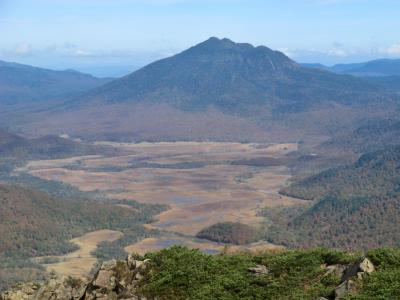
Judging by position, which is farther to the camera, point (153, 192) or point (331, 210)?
point (153, 192)

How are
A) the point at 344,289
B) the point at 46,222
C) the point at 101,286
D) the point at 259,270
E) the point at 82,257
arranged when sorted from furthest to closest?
the point at 46,222 < the point at 82,257 < the point at 101,286 < the point at 259,270 < the point at 344,289

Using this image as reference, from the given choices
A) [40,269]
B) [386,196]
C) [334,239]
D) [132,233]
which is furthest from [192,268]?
[386,196]

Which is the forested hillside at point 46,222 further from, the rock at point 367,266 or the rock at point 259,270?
the rock at point 367,266

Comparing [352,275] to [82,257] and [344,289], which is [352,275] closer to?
[344,289]

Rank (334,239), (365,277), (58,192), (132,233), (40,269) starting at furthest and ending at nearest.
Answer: (58,192) → (132,233) → (334,239) → (40,269) → (365,277)

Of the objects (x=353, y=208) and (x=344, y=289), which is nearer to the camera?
(x=344, y=289)

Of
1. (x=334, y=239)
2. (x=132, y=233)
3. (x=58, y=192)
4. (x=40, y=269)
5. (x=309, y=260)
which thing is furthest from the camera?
(x=58, y=192)

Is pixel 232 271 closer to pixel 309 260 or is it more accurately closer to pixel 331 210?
pixel 309 260

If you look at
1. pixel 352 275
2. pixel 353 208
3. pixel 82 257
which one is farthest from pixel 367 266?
pixel 353 208
